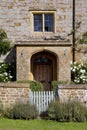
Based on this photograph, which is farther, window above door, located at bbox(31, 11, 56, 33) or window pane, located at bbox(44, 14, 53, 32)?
window pane, located at bbox(44, 14, 53, 32)

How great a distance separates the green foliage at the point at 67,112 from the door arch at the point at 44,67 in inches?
305

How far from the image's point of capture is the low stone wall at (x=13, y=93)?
16.2 meters

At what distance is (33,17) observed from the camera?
2364 cm

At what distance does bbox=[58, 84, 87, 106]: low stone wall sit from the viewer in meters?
16.2

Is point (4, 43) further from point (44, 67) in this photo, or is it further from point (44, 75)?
point (44, 75)

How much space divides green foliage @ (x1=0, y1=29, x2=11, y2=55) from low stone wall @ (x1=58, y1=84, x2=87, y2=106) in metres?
7.82

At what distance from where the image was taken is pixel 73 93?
16.3m

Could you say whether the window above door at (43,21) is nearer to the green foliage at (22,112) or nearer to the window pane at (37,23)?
the window pane at (37,23)

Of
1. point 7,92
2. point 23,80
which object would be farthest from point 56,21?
point 7,92

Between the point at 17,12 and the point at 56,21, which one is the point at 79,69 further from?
the point at 17,12

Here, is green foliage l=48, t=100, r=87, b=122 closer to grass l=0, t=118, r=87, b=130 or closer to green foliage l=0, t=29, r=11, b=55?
grass l=0, t=118, r=87, b=130

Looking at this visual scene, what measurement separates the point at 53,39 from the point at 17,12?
3002mm

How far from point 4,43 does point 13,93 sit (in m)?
7.26

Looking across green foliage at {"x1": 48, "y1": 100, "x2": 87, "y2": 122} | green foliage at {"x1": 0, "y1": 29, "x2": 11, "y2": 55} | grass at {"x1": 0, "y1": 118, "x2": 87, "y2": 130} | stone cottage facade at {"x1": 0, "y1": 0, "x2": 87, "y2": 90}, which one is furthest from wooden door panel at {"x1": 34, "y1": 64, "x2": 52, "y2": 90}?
grass at {"x1": 0, "y1": 118, "x2": 87, "y2": 130}
